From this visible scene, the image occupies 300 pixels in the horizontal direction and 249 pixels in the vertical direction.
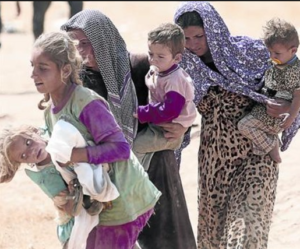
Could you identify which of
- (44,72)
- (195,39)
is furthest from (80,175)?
(195,39)

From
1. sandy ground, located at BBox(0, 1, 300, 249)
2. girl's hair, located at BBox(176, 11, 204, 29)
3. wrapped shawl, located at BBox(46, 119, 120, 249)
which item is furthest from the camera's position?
sandy ground, located at BBox(0, 1, 300, 249)

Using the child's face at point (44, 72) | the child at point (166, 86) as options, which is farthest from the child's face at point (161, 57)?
the child's face at point (44, 72)

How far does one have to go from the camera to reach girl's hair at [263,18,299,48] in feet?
14.8

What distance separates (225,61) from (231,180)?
63 centimetres

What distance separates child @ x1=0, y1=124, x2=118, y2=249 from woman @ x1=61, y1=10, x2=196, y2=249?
0.56 meters

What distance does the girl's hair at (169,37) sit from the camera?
4242 millimetres

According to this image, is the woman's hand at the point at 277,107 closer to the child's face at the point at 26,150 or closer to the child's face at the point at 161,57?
the child's face at the point at 161,57

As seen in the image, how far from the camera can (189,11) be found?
4.68 metres

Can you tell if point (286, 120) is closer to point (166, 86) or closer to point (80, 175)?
point (166, 86)

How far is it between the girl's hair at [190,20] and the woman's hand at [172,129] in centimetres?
53

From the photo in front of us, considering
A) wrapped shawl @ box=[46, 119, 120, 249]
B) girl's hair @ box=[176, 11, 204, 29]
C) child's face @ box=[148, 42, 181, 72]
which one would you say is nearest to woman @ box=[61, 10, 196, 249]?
child's face @ box=[148, 42, 181, 72]

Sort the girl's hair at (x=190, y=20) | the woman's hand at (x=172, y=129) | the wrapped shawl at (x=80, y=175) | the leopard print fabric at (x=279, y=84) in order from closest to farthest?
the wrapped shawl at (x=80, y=175), the woman's hand at (x=172, y=129), the leopard print fabric at (x=279, y=84), the girl's hair at (x=190, y=20)

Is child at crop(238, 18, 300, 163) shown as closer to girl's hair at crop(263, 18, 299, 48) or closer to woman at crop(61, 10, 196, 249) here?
girl's hair at crop(263, 18, 299, 48)

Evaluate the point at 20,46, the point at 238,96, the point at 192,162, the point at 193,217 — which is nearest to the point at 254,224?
the point at 238,96
